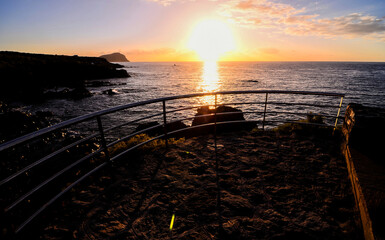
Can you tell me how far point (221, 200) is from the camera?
3.12 m

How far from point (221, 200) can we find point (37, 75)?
60.0 m

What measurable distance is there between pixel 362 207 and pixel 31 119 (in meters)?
20.0

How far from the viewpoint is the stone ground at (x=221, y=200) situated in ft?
8.39

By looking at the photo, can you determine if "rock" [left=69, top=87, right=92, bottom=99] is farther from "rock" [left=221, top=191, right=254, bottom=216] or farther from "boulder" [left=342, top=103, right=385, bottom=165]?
"boulder" [left=342, top=103, right=385, bottom=165]

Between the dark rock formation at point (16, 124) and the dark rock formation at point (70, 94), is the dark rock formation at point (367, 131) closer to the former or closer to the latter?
the dark rock formation at point (16, 124)

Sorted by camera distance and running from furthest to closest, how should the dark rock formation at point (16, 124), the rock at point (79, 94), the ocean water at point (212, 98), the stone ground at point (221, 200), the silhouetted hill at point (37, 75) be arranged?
the rock at point (79, 94) → the silhouetted hill at point (37, 75) → the ocean water at point (212, 98) → the dark rock formation at point (16, 124) → the stone ground at point (221, 200)

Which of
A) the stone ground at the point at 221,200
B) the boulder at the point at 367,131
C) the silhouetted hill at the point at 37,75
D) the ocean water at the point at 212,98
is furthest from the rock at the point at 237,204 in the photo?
the silhouetted hill at the point at 37,75

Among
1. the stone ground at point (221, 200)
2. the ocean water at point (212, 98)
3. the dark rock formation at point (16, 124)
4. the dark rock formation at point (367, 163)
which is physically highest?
the dark rock formation at point (367, 163)

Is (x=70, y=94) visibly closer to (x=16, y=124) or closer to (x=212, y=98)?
(x=16, y=124)

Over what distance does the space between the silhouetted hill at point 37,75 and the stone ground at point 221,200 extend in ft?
119

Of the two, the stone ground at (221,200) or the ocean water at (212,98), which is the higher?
the stone ground at (221,200)

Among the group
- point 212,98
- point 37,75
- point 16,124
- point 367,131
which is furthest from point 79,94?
point 367,131

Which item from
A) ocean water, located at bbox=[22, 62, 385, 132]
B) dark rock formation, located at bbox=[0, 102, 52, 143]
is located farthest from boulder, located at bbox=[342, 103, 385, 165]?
ocean water, located at bbox=[22, 62, 385, 132]

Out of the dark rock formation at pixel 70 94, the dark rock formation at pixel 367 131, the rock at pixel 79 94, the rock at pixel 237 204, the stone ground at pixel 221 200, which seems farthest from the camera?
the rock at pixel 79 94
